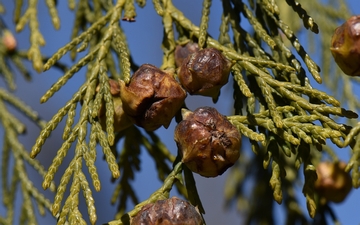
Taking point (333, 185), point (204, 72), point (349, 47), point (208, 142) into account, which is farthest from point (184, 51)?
point (333, 185)

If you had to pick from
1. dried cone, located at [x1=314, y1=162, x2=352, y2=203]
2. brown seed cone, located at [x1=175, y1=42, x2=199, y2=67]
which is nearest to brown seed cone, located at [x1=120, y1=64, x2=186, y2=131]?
brown seed cone, located at [x1=175, y1=42, x2=199, y2=67]

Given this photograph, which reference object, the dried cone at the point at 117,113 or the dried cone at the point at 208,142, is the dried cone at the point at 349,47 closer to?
the dried cone at the point at 208,142

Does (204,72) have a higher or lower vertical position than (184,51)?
lower

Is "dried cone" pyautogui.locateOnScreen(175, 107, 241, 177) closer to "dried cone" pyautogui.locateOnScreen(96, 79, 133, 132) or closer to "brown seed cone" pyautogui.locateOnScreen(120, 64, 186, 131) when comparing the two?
"brown seed cone" pyautogui.locateOnScreen(120, 64, 186, 131)

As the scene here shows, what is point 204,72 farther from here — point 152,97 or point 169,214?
point 169,214

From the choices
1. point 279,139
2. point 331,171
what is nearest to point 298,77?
point 279,139

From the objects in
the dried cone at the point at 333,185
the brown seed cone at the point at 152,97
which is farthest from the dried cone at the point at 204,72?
the dried cone at the point at 333,185
